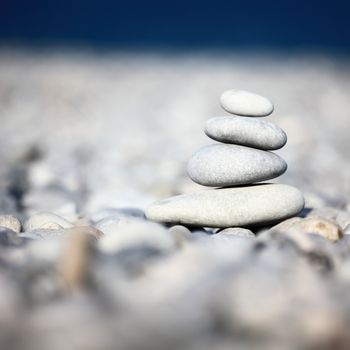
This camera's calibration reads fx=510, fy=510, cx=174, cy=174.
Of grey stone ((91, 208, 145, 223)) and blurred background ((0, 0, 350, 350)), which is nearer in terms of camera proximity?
blurred background ((0, 0, 350, 350))

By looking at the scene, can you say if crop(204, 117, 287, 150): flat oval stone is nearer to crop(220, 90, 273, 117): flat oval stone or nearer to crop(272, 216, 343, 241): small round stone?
crop(220, 90, 273, 117): flat oval stone

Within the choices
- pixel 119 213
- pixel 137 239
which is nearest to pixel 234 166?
pixel 119 213

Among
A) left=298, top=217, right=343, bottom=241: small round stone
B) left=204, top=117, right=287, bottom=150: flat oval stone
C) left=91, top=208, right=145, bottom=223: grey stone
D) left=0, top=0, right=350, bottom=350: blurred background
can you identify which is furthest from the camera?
left=91, top=208, right=145, bottom=223: grey stone

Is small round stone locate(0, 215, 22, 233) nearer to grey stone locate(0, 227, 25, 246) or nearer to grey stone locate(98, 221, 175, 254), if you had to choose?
grey stone locate(0, 227, 25, 246)

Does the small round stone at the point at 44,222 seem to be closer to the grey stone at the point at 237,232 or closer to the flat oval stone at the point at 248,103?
the grey stone at the point at 237,232

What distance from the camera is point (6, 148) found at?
701 centimetres

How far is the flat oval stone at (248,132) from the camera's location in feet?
11.0

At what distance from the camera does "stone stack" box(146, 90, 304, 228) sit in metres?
3.25

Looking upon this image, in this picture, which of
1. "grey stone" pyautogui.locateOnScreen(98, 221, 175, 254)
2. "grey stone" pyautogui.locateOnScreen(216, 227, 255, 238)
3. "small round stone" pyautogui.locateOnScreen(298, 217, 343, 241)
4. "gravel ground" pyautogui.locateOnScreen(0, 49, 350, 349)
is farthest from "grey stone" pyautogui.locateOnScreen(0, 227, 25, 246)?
"small round stone" pyautogui.locateOnScreen(298, 217, 343, 241)

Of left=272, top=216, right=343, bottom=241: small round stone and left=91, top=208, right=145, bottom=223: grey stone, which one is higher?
left=91, top=208, right=145, bottom=223: grey stone

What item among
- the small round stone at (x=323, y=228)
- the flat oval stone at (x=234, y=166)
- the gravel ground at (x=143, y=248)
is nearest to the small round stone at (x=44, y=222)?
the gravel ground at (x=143, y=248)

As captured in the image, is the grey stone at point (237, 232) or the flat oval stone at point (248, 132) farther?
the flat oval stone at point (248, 132)

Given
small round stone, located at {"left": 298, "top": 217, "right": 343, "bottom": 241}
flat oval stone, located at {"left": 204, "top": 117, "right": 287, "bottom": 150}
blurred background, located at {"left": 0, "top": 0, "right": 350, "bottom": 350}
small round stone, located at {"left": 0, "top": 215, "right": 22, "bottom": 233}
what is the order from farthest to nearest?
flat oval stone, located at {"left": 204, "top": 117, "right": 287, "bottom": 150} → small round stone, located at {"left": 0, "top": 215, "right": 22, "bottom": 233} → small round stone, located at {"left": 298, "top": 217, "right": 343, "bottom": 241} → blurred background, located at {"left": 0, "top": 0, "right": 350, "bottom": 350}

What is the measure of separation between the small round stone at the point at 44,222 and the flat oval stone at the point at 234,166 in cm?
94
